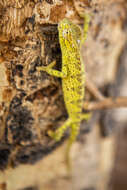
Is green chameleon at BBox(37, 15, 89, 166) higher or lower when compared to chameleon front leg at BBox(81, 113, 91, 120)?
higher

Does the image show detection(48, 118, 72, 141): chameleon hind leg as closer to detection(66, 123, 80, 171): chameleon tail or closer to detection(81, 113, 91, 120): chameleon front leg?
detection(66, 123, 80, 171): chameleon tail

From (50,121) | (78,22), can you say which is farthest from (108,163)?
(78,22)

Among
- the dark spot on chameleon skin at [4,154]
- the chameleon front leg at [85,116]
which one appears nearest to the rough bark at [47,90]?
the dark spot on chameleon skin at [4,154]

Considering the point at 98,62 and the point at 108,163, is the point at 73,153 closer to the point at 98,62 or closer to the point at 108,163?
the point at 108,163

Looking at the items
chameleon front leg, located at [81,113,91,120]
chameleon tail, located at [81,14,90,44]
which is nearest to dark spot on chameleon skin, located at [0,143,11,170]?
chameleon front leg, located at [81,113,91,120]

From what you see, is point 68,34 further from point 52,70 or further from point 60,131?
point 60,131
